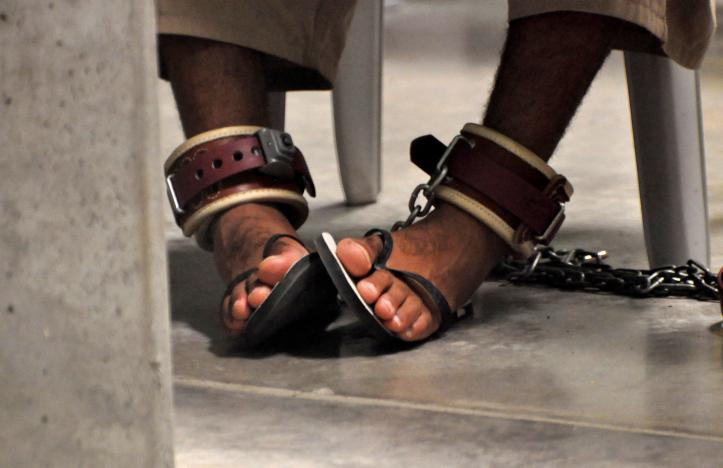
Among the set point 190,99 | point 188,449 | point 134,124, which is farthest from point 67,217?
point 190,99

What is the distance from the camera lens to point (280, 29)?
1.60 metres

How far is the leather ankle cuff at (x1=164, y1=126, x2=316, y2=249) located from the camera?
1483 millimetres

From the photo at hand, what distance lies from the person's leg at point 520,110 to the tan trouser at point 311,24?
3 centimetres

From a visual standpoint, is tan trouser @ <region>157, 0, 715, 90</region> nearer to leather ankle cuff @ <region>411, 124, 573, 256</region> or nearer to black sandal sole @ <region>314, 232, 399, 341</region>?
leather ankle cuff @ <region>411, 124, 573, 256</region>

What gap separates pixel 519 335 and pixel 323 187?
102cm

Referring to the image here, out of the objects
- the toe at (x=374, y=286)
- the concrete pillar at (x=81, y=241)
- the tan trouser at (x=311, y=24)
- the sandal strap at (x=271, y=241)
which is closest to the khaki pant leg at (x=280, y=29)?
the tan trouser at (x=311, y=24)

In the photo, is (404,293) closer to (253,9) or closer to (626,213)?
(253,9)

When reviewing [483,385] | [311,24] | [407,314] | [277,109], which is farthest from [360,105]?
[483,385]

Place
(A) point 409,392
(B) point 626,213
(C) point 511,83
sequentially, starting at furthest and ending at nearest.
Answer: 1. (B) point 626,213
2. (C) point 511,83
3. (A) point 409,392

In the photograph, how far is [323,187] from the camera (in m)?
2.45

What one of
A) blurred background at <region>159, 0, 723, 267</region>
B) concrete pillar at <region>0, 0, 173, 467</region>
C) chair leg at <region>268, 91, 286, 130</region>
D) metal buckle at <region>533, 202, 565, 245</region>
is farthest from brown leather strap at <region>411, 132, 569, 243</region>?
concrete pillar at <region>0, 0, 173, 467</region>

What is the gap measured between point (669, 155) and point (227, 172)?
59 cm

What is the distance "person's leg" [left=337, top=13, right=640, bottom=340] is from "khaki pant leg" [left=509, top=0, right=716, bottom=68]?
20 millimetres

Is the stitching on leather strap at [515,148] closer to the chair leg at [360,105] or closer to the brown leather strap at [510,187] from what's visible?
the brown leather strap at [510,187]
